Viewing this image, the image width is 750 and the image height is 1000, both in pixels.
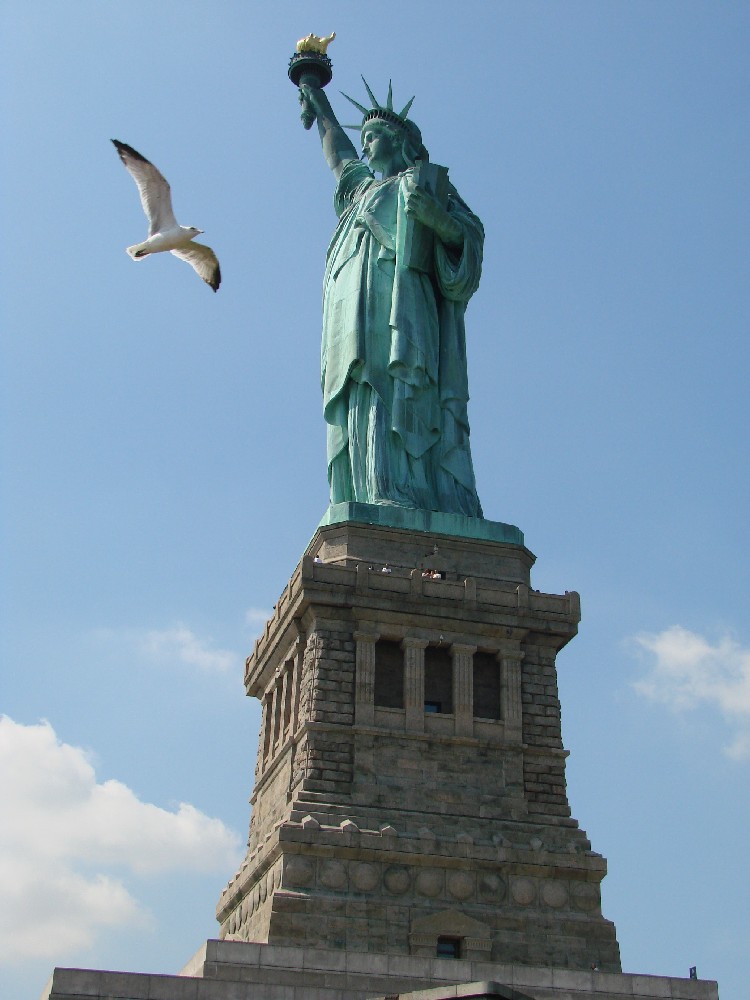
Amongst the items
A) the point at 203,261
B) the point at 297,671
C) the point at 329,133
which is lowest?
the point at 297,671

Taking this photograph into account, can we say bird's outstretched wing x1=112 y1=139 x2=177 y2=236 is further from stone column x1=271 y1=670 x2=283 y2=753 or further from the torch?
the torch

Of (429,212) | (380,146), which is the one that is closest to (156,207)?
(429,212)

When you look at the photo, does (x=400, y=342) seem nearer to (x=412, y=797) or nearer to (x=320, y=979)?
(x=412, y=797)

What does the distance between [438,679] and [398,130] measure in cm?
1572

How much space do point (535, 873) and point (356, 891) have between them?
11.8ft

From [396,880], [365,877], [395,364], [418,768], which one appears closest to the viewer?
[365,877]

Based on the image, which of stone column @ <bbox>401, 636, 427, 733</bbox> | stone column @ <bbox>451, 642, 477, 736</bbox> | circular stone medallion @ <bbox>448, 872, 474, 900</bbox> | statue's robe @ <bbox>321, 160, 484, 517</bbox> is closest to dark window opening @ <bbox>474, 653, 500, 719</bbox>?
stone column @ <bbox>451, 642, 477, 736</bbox>

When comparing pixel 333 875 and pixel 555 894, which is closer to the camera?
pixel 333 875

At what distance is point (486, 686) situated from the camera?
31344mm

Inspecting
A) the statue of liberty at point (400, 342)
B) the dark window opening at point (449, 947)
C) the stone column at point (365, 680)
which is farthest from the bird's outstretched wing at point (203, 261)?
the dark window opening at point (449, 947)

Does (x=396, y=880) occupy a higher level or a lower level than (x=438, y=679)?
lower

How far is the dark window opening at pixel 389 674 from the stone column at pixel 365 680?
273mm

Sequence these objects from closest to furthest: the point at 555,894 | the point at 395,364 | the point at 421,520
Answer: the point at 555,894 < the point at 421,520 < the point at 395,364

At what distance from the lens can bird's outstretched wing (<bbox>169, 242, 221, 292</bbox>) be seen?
24.5m
